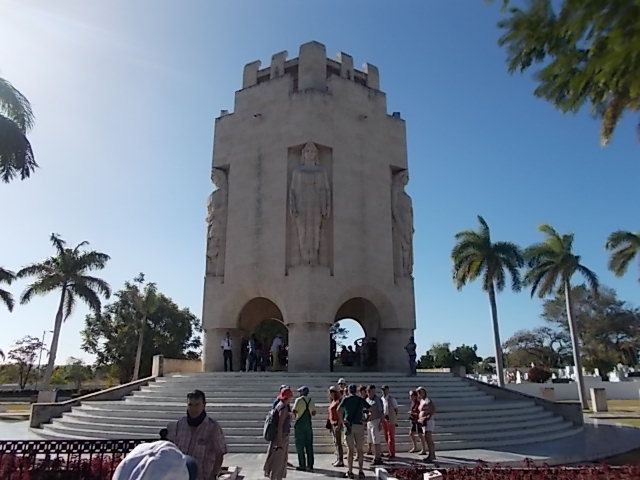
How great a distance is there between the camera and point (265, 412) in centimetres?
1322

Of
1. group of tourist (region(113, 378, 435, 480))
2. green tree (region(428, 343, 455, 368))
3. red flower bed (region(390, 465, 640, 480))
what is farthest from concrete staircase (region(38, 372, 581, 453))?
green tree (region(428, 343, 455, 368))

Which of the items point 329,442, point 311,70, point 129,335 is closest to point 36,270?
point 129,335

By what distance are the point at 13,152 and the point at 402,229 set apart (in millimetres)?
15118

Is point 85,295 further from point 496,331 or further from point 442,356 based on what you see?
point 442,356

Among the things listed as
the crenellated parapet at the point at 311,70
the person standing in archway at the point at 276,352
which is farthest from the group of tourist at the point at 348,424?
the crenellated parapet at the point at 311,70

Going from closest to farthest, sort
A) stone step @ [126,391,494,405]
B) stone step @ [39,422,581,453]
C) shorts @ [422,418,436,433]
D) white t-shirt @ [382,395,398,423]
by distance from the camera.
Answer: shorts @ [422,418,436,433]
white t-shirt @ [382,395,398,423]
stone step @ [39,422,581,453]
stone step @ [126,391,494,405]

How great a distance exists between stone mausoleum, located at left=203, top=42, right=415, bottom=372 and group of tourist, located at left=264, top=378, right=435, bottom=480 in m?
8.45

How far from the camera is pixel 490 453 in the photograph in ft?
35.8

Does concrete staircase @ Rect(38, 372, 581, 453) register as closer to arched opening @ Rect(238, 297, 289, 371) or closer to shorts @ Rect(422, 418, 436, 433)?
shorts @ Rect(422, 418, 436, 433)

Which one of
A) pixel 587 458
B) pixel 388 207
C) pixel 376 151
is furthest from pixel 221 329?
pixel 587 458

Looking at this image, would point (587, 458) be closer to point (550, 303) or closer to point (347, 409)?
point (347, 409)

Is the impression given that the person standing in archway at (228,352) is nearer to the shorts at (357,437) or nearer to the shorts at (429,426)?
the shorts at (429,426)

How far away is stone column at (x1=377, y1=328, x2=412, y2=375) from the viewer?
21.3 meters

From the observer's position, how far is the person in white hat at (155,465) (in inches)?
87.7
